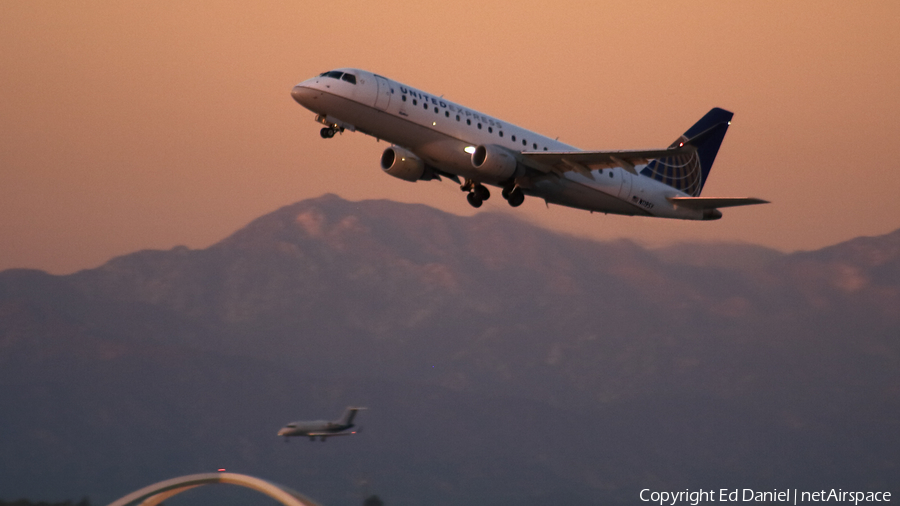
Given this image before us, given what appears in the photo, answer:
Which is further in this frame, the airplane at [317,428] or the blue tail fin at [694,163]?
the airplane at [317,428]

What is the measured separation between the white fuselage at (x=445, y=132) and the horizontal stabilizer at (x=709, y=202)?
8.07 ft

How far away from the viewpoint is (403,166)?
50.6m

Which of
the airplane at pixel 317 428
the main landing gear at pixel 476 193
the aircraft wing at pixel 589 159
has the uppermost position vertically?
the aircraft wing at pixel 589 159

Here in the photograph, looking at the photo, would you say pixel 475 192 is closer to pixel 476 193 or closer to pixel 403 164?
pixel 476 193

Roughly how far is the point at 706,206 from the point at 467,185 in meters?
12.3

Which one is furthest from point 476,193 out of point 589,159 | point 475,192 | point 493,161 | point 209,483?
point 209,483

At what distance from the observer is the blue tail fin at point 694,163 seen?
58062mm

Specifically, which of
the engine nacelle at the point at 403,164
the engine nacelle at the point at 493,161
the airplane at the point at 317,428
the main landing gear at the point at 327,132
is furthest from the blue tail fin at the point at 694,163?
the airplane at the point at 317,428

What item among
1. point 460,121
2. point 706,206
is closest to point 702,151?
point 706,206

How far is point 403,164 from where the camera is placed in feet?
166

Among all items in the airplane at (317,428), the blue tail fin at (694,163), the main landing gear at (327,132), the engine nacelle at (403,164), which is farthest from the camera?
the airplane at (317,428)

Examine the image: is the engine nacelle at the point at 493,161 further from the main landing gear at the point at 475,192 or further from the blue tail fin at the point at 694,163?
the blue tail fin at the point at 694,163

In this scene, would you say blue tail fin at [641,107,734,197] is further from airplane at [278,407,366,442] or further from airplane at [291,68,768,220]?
airplane at [278,407,366,442]

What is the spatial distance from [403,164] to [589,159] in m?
8.87
